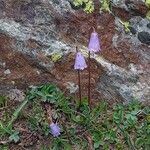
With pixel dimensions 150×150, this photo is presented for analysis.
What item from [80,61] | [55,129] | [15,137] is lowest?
[15,137]

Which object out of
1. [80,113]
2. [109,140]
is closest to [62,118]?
[80,113]

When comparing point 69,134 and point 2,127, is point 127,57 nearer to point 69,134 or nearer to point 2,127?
point 69,134

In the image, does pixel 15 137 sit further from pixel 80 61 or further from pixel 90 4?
pixel 90 4

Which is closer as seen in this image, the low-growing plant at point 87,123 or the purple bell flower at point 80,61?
the purple bell flower at point 80,61

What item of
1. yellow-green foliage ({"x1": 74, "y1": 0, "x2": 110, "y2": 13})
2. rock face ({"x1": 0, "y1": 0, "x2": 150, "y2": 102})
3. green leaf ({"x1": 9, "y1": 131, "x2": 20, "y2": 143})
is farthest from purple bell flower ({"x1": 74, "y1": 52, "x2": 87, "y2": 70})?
→ green leaf ({"x1": 9, "y1": 131, "x2": 20, "y2": 143})

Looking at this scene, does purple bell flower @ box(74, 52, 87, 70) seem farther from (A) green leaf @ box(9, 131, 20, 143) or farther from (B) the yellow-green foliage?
(A) green leaf @ box(9, 131, 20, 143)

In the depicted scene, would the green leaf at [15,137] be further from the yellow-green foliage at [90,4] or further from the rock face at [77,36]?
the yellow-green foliage at [90,4]

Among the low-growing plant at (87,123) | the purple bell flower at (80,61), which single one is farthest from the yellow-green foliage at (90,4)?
the low-growing plant at (87,123)

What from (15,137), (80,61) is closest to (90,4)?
(80,61)
